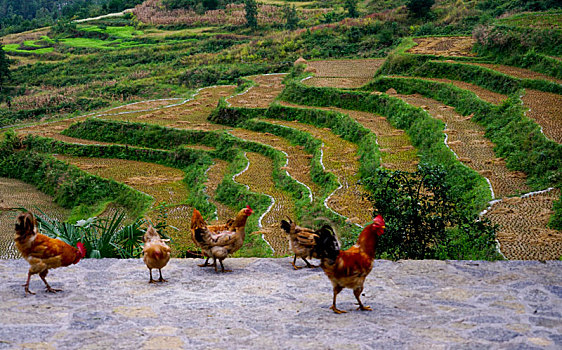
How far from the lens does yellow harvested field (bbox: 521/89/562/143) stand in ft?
41.9

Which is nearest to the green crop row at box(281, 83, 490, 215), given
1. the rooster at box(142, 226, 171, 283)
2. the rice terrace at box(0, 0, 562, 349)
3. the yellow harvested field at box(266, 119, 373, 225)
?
the rice terrace at box(0, 0, 562, 349)

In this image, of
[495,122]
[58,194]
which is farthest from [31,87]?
[495,122]

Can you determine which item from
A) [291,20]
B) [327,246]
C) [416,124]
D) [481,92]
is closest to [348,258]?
[327,246]

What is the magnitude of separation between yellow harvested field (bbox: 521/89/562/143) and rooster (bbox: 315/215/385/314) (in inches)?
355

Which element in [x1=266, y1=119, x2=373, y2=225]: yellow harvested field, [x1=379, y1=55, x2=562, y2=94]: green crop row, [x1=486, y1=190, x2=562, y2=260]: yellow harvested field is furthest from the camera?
[x1=379, y1=55, x2=562, y2=94]: green crop row

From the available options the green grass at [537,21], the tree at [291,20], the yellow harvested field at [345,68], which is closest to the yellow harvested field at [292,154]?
the yellow harvested field at [345,68]

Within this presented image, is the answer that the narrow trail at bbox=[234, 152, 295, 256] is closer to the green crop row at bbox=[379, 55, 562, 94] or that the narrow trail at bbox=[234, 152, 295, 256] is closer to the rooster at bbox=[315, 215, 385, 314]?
the rooster at bbox=[315, 215, 385, 314]

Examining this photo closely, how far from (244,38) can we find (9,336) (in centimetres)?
4299

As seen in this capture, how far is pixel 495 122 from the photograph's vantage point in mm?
14883

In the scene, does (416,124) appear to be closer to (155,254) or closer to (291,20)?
(155,254)

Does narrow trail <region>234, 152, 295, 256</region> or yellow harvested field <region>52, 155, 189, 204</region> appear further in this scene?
yellow harvested field <region>52, 155, 189, 204</region>

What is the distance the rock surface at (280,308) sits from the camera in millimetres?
4359

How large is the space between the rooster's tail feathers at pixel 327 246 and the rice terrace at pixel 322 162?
0.13ft

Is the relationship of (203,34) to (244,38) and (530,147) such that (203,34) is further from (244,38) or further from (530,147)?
(530,147)
